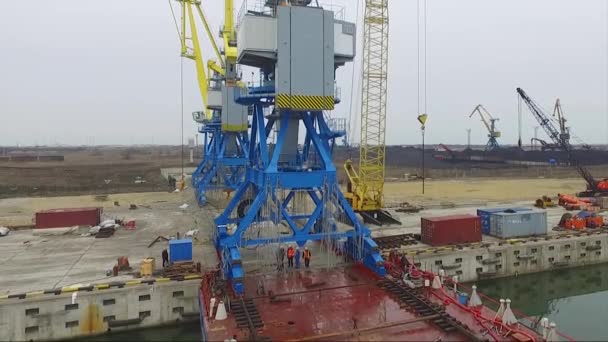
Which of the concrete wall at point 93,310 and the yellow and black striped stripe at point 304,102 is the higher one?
the yellow and black striped stripe at point 304,102

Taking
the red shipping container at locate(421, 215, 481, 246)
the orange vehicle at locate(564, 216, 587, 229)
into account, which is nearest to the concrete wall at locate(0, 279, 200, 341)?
the red shipping container at locate(421, 215, 481, 246)

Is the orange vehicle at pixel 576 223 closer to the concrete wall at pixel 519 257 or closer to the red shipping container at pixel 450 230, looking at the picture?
the concrete wall at pixel 519 257

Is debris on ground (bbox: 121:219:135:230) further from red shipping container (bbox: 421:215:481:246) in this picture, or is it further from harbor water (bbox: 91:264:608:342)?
red shipping container (bbox: 421:215:481:246)

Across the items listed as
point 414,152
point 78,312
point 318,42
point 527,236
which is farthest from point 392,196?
point 414,152

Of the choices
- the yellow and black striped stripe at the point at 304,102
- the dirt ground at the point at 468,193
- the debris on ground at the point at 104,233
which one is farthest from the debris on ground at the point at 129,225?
the dirt ground at the point at 468,193

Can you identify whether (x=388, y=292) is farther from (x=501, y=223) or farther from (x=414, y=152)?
(x=414, y=152)

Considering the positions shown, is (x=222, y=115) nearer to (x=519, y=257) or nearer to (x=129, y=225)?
(x=129, y=225)

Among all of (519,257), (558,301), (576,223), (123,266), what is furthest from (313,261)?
(576,223)
